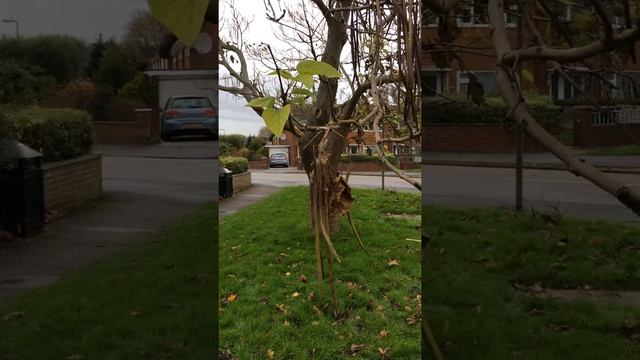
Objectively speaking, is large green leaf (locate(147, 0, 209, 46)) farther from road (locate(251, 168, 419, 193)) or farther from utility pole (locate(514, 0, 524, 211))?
road (locate(251, 168, 419, 193))

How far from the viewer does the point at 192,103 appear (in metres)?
1.66

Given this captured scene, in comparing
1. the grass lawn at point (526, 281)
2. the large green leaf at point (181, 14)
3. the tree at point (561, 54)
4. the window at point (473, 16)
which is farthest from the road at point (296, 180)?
the large green leaf at point (181, 14)

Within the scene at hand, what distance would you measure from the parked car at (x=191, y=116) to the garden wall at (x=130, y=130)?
0.13 ft

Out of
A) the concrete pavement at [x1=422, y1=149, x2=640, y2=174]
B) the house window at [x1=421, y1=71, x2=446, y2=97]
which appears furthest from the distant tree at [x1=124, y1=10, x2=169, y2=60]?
the concrete pavement at [x1=422, y1=149, x2=640, y2=174]

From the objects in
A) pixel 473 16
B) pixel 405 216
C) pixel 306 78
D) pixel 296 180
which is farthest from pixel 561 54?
pixel 405 216

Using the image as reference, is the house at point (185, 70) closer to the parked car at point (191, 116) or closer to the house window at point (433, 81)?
the parked car at point (191, 116)

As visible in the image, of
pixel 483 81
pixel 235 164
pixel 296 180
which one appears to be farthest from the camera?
pixel 296 180

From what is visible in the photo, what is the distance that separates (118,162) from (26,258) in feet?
1.03

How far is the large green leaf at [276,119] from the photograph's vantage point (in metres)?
0.53

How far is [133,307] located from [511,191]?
3.16 ft

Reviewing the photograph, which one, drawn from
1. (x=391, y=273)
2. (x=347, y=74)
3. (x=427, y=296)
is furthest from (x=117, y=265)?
(x=391, y=273)

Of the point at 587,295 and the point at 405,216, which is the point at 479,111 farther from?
the point at 405,216

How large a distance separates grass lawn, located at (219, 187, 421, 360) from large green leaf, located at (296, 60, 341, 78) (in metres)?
2.19

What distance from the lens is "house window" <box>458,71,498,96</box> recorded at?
1159 millimetres
